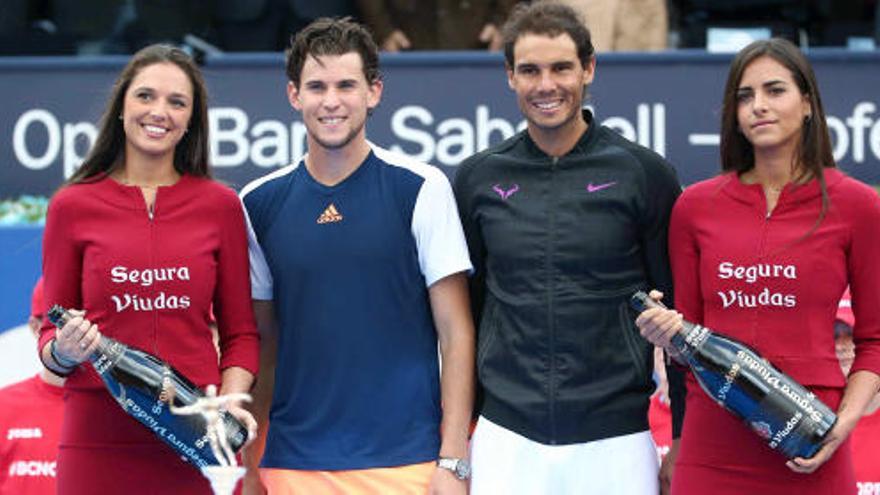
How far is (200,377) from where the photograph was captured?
16.3 feet

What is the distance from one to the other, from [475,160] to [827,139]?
993mm

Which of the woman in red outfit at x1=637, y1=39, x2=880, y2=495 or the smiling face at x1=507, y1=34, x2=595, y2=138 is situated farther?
the smiling face at x1=507, y1=34, x2=595, y2=138

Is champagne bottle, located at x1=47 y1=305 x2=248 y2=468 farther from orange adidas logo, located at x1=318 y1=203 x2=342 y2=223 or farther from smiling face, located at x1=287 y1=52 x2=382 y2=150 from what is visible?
smiling face, located at x1=287 y1=52 x2=382 y2=150

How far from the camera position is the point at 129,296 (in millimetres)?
4906

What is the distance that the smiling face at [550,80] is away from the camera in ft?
16.8

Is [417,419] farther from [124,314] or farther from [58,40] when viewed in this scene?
[58,40]

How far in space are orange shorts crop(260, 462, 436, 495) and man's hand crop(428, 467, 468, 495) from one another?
0.10ft

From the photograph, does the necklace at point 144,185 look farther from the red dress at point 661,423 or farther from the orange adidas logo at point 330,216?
the red dress at point 661,423

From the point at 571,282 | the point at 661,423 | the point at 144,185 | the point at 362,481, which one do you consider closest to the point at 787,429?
the point at 571,282

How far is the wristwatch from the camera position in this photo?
5.01 metres

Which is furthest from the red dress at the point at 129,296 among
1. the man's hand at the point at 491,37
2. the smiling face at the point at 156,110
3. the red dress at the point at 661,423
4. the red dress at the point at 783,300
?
the man's hand at the point at 491,37

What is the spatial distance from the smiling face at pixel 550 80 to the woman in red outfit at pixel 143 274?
870 millimetres

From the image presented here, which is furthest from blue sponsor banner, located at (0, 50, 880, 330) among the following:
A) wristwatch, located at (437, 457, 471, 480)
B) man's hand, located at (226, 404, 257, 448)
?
man's hand, located at (226, 404, 257, 448)

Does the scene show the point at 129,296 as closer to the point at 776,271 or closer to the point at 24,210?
the point at 776,271
